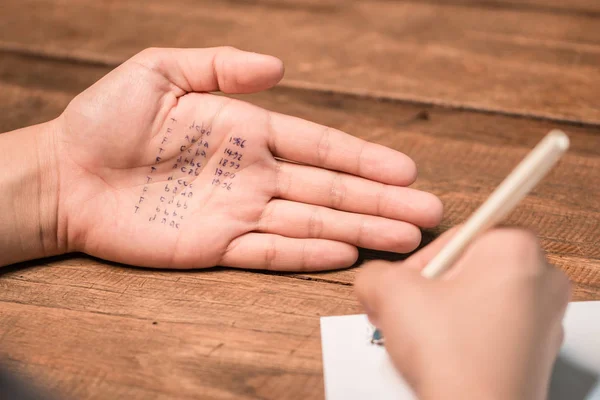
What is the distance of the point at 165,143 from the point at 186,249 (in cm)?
12

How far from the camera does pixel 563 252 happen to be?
0.65 metres

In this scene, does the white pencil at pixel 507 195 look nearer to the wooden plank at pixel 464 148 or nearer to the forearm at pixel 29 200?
the wooden plank at pixel 464 148

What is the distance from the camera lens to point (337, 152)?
0.64 metres

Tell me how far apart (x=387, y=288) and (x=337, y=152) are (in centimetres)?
23

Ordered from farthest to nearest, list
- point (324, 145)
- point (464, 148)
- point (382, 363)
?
1. point (464, 148)
2. point (324, 145)
3. point (382, 363)

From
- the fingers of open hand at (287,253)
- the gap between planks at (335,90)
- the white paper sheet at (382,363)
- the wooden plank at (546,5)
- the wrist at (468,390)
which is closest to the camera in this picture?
the wrist at (468,390)

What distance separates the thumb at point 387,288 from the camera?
17.0 inches

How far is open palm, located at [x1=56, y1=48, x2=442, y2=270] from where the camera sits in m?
0.62

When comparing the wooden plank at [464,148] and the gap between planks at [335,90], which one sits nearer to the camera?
the wooden plank at [464,148]

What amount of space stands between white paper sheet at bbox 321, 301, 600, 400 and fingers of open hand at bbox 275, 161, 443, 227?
119 millimetres

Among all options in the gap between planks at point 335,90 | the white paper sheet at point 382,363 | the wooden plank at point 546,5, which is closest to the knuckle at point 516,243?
the white paper sheet at point 382,363

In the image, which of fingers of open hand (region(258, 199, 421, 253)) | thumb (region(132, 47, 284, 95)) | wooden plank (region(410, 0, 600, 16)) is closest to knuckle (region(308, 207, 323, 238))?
fingers of open hand (region(258, 199, 421, 253))

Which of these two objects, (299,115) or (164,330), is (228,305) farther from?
(299,115)

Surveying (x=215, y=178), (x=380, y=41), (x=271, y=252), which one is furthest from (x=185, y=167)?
(x=380, y=41)
